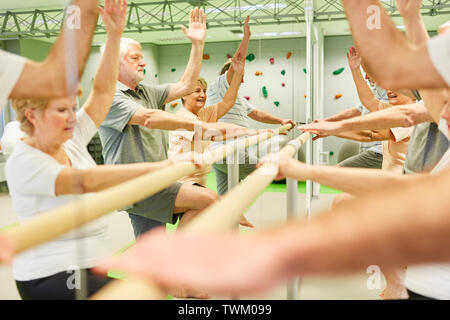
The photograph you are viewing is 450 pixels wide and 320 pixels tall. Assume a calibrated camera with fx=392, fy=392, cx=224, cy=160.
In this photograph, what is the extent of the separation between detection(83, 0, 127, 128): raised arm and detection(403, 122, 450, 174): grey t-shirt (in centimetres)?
110

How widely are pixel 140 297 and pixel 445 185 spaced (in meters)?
0.30

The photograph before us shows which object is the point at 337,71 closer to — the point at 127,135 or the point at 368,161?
the point at 368,161

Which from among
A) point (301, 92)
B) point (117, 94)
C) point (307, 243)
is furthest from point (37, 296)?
point (301, 92)

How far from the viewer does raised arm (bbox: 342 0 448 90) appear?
0.65 m

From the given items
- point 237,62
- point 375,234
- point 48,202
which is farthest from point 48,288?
point 237,62

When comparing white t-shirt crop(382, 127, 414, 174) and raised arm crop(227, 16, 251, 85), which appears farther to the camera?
raised arm crop(227, 16, 251, 85)

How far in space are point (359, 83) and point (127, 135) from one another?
150 cm

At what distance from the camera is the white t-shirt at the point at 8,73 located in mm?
622

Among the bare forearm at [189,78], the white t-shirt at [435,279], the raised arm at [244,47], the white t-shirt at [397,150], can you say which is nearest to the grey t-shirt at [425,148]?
the white t-shirt at [435,279]

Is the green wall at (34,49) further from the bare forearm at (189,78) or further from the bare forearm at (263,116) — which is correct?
the bare forearm at (263,116)

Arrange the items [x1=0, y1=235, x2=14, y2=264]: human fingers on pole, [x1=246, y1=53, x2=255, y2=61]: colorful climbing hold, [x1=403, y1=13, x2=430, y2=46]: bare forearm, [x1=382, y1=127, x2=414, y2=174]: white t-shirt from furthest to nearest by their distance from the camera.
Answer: [x1=246, y1=53, x2=255, y2=61]: colorful climbing hold, [x1=382, y1=127, x2=414, y2=174]: white t-shirt, [x1=403, y1=13, x2=430, y2=46]: bare forearm, [x1=0, y1=235, x2=14, y2=264]: human fingers on pole

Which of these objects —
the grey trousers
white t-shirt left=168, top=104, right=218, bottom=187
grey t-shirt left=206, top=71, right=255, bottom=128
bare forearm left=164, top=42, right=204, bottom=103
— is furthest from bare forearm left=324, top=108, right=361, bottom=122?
bare forearm left=164, top=42, right=204, bottom=103

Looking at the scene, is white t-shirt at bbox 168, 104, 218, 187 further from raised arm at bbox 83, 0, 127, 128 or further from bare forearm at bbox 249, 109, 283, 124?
bare forearm at bbox 249, 109, 283, 124

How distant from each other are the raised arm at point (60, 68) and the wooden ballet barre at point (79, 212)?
0.20m
